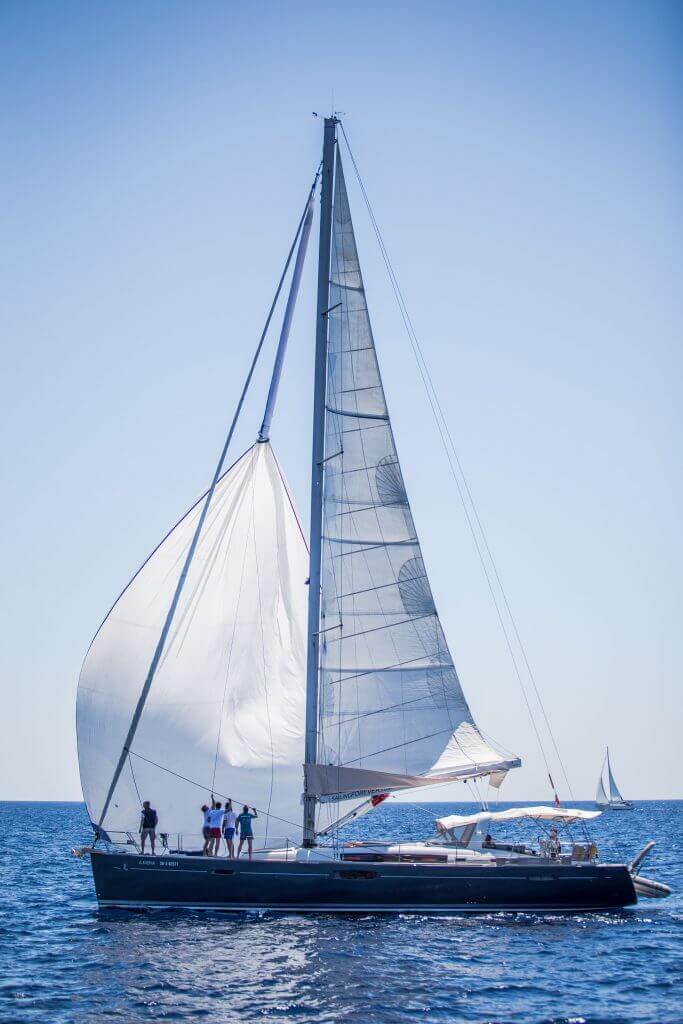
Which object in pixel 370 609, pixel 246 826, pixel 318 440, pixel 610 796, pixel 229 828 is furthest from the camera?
pixel 610 796

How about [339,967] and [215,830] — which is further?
[215,830]

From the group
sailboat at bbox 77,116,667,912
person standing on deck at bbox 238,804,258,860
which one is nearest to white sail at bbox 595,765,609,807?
sailboat at bbox 77,116,667,912

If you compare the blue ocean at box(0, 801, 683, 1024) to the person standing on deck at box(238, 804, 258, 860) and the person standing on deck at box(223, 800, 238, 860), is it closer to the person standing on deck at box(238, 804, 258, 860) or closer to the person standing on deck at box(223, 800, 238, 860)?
the person standing on deck at box(223, 800, 238, 860)

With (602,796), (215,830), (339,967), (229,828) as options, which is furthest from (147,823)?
(602,796)

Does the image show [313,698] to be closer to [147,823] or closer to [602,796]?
[147,823]

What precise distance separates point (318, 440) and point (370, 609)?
4124mm

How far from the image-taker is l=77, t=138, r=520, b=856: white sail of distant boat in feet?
74.3

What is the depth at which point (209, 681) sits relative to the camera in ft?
76.2

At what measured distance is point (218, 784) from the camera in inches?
899

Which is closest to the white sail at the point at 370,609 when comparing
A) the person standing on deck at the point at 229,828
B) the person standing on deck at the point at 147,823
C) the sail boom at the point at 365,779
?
the sail boom at the point at 365,779

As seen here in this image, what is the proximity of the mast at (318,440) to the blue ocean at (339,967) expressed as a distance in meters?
3.86

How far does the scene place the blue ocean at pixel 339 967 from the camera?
15312 mm

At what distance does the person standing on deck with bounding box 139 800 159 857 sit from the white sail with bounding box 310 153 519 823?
3.62 m

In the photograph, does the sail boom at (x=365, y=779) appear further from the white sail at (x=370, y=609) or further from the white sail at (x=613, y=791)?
the white sail at (x=613, y=791)
